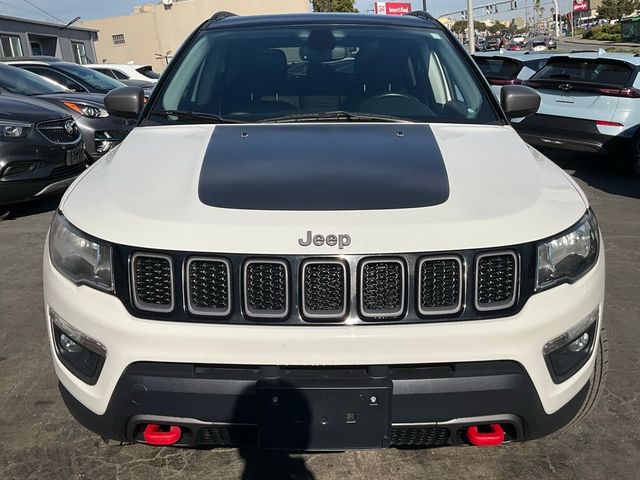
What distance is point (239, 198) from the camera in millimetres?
2049

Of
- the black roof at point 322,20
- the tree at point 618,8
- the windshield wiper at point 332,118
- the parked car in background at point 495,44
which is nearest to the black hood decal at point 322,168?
the windshield wiper at point 332,118

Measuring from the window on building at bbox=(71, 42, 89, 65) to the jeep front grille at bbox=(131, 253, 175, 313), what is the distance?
3448 cm

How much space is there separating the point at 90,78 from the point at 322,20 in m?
8.25

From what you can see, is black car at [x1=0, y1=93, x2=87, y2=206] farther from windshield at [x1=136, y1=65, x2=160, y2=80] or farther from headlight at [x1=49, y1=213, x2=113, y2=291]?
windshield at [x1=136, y1=65, x2=160, y2=80]

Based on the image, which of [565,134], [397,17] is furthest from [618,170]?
[397,17]

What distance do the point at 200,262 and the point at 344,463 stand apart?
1121 mm

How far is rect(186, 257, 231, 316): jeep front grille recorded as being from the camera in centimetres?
190

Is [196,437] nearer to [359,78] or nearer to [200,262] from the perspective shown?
[200,262]

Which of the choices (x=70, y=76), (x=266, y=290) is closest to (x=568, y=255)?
(x=266, y=290)

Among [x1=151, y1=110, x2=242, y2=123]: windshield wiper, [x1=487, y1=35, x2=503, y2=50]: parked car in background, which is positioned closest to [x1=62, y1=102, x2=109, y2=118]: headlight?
[x1=151, y1=110, x2=242, y2=123]: windshield wiper

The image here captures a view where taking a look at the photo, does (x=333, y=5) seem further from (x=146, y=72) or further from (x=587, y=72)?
(x=587, y=72)

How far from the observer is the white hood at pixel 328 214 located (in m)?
1.88

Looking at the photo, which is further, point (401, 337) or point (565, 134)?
point (565, 134)

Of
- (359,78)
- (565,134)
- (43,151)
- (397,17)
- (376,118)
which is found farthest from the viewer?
(565,134)
